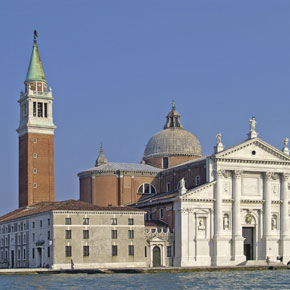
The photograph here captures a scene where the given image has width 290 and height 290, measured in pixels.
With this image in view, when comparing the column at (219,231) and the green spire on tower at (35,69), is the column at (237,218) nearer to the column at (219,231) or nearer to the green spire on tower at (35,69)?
the column at (219,231)

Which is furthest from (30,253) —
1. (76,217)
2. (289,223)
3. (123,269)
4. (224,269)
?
(289,223)

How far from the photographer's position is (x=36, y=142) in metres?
80.4

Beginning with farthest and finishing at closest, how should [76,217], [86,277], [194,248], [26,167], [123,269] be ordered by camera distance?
[26,167] → [194,248] → [76,217] → [123,269] → [86,277]

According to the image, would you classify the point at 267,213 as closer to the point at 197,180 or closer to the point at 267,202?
the point at 267,202

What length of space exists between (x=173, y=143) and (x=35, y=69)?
16.0 m

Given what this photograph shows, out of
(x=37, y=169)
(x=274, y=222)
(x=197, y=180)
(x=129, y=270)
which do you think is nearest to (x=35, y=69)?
(x=37, y=169)

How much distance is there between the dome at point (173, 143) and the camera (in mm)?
87000

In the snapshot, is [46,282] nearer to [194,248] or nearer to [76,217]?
[76,217]

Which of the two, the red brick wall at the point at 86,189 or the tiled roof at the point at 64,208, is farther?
the red brick wall at the point at 86,189

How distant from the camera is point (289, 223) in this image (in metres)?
74.1

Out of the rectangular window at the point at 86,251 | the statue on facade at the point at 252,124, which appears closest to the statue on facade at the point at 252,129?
the statue on facade at the point at 252,124

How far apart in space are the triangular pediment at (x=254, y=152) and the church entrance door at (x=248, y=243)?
6251 mm

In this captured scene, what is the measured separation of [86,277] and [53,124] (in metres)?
27.3

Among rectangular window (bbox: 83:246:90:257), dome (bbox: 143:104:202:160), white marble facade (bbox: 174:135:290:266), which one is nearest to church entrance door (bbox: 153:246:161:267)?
white marble facade (bbox: 174:135:290:266)
